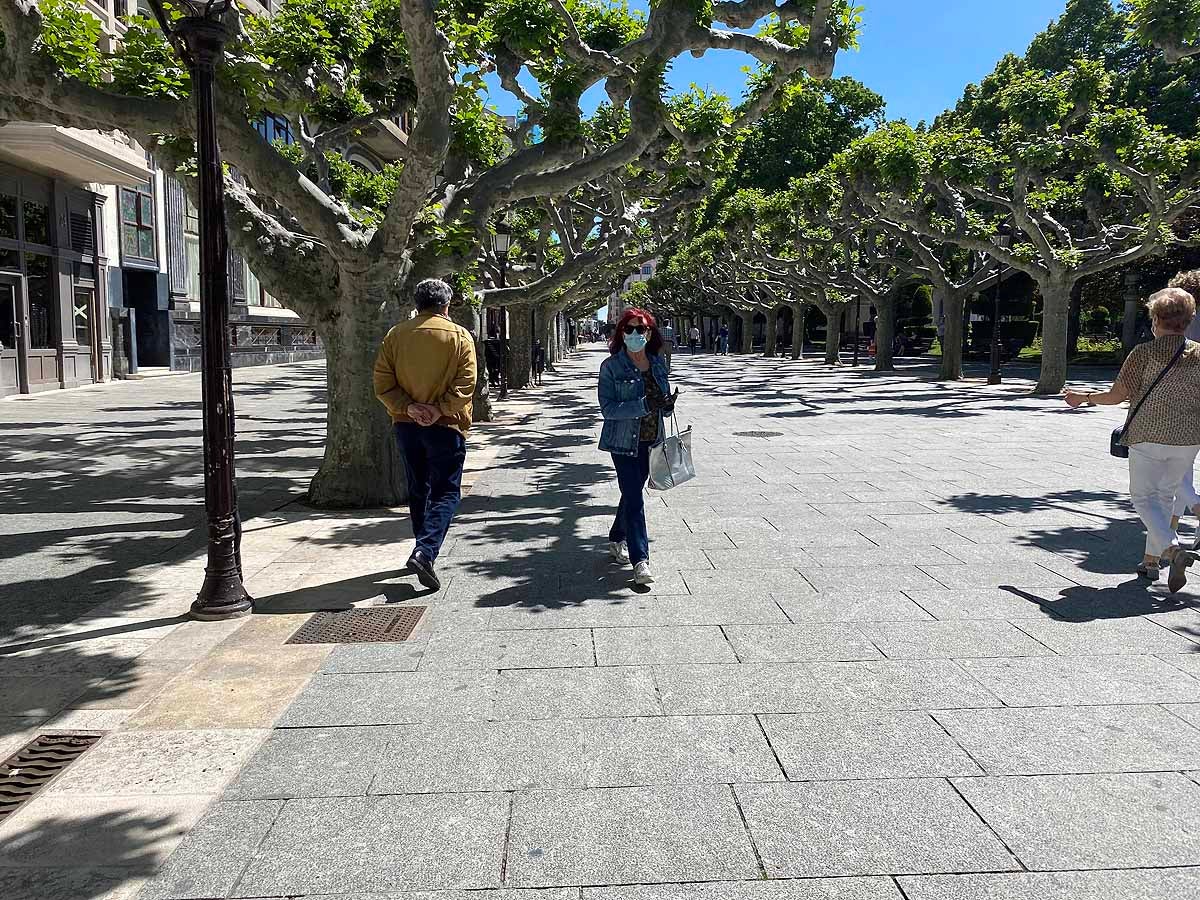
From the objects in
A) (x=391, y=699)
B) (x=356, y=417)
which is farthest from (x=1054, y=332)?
(x=391, y=699)

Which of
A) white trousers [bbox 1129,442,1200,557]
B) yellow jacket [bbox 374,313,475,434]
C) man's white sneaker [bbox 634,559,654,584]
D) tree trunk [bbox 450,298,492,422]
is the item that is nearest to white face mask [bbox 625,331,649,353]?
yellow jacket [bbox 374,313,475,434]

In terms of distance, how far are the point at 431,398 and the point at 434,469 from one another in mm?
443

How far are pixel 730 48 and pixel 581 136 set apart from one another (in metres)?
2.28

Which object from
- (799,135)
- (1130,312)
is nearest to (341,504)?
(1130,312)

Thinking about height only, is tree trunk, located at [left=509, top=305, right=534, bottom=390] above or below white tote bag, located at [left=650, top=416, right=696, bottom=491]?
above

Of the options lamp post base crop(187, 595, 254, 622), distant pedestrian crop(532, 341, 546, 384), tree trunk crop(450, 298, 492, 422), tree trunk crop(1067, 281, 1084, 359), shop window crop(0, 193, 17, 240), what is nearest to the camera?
lamp post base crop(187, 595, 254, 622)

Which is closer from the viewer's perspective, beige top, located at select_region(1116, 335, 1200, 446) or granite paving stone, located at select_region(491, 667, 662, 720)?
granite paving stone, located at select_region(491, 667, 662, 720)

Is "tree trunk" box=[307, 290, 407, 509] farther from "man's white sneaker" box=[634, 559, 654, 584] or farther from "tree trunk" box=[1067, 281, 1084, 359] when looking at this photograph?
"tree trunk" box=[1067, 281, 1084, 359]

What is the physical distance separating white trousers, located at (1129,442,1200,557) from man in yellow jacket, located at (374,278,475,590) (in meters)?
4.04

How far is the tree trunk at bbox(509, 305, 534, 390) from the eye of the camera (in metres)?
23.6

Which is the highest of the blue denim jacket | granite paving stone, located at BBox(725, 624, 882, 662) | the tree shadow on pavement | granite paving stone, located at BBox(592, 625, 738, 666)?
the blue denim jacket

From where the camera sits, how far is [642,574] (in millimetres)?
5664

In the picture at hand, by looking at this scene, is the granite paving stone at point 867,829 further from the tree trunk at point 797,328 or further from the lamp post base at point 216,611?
the tree trunk at point 797,328

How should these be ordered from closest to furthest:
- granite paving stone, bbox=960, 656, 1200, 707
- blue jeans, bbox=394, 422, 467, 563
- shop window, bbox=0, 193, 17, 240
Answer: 1. granite paving stone, bbox=960, 656, 1200, 707
2. blue jeans, bbox=394, 422, 467, 563
3. shop window, bbox=0, 193, 17, 240
